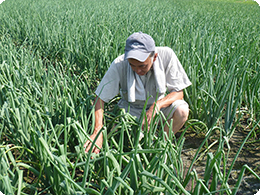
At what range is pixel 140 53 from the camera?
58.0 inches

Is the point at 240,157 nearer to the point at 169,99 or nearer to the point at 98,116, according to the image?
the point at 169,99

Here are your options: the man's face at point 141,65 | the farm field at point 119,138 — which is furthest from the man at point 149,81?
the farm field at point 119,138

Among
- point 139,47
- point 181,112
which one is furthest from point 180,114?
point 139,47

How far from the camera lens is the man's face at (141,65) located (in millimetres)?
1506

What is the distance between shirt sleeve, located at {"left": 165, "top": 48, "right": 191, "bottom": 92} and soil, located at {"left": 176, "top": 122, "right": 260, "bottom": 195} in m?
0.39

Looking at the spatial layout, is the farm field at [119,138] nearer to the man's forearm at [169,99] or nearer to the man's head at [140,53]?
the man's forearm at [169,99]

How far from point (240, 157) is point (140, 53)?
94 centimetres

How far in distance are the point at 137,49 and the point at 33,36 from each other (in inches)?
93.6

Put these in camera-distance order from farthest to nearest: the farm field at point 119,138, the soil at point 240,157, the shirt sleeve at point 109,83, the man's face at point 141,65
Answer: the shirt sleeve at point 109,83, the man's face at point 141,65, the soil at point 240,157, the farm field at point 119,138

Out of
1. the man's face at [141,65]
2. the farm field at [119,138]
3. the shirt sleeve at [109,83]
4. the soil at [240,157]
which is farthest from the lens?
the shirt sleeve at [109,83]

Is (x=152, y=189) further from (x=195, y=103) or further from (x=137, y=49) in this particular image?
(x=195, y=103)

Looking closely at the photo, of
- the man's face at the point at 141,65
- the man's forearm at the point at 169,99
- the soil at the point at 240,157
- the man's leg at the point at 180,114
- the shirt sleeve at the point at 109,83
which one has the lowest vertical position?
the soil at the point at 240,157

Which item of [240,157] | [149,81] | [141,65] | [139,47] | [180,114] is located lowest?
[240,157]

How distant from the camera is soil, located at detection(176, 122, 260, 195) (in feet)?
4.60
